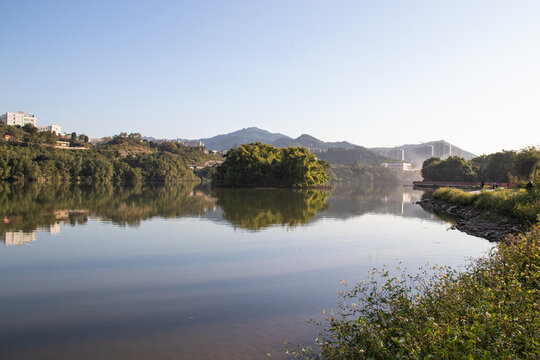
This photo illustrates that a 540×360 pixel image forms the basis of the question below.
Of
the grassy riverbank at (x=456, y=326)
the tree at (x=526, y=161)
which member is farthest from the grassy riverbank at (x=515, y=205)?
the tree at (x=526, y=161)

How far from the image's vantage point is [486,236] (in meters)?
18.5

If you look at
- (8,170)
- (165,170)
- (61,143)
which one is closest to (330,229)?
(8,170)

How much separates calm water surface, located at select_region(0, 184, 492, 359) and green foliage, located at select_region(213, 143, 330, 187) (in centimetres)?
5043

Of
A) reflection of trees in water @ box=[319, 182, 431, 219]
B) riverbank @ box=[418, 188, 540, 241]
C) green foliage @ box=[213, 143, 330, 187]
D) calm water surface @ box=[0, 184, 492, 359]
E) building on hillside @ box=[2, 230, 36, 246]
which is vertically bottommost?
reflection of trees in water @ box=[319, 182, 431, 219]

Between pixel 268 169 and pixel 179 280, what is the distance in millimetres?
63680

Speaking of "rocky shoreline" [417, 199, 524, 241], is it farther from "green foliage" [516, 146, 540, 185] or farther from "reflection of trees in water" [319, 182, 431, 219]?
"green foliage" [516, 146, 540, 185]

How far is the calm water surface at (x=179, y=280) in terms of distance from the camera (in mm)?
6676

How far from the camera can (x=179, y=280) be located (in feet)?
33.7

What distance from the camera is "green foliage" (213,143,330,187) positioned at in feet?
234

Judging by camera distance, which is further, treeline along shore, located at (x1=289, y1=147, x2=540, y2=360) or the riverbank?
the riverbank

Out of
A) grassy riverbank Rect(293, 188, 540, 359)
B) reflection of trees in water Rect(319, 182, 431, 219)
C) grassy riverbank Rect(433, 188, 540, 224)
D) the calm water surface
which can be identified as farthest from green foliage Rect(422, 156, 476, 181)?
grassy riverbank Rect(293, 188, 540, 359)

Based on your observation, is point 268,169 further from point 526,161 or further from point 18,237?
point 18,237

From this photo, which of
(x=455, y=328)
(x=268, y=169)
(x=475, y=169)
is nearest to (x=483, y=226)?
(x=455, y=328)

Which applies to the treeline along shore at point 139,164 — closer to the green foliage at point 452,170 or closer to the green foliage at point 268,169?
the green foliage at point 268,169
